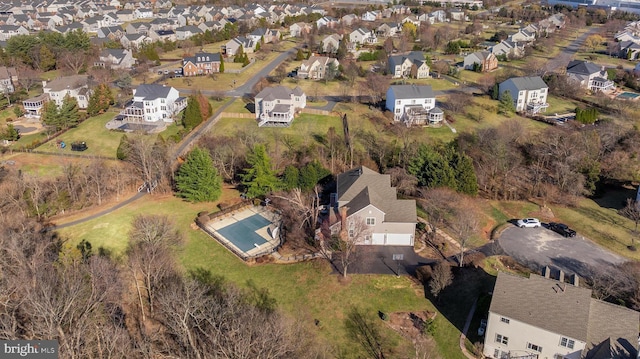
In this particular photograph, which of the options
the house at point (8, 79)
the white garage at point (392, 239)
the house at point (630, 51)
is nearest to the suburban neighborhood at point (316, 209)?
the white garage at point (392, 239)

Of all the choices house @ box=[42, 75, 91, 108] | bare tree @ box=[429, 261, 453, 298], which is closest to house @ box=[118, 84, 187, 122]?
house @ box=[42, 75, 91, 108]

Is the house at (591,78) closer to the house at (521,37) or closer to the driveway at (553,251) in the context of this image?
the house at (521,37)

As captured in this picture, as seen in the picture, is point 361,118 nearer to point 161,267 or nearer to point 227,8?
point 161,267

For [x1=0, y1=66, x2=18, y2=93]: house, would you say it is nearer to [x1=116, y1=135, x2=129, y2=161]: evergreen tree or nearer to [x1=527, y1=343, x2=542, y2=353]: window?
[x1=116, y1=135, x2=129, y2=161]: evergreen tree

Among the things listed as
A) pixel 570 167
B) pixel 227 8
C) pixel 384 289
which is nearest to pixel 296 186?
pixel 384 289

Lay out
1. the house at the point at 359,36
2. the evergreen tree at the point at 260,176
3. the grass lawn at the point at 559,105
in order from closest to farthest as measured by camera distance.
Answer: the evergreen tree at the point at 260,176
the grass lawn at the point at 559,105
the house at the point at 359,36

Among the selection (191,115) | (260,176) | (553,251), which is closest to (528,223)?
(553,251)

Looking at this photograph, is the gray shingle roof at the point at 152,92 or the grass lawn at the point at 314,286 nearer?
the grass lawn at the point at 314,286
